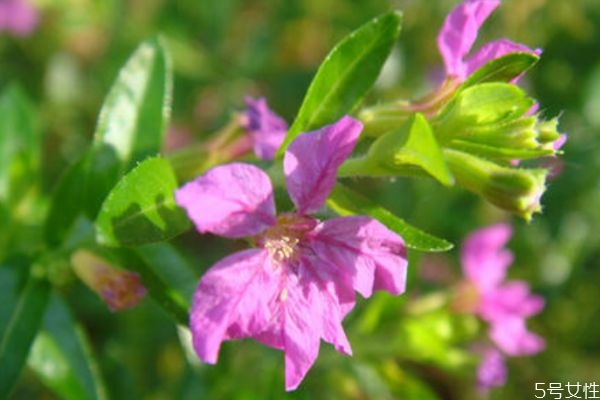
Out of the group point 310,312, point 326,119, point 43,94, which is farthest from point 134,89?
point 43,94

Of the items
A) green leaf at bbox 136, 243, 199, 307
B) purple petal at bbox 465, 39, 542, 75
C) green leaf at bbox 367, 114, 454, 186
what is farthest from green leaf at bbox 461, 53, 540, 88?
green leaf at bbox 136, 243, 199, 307


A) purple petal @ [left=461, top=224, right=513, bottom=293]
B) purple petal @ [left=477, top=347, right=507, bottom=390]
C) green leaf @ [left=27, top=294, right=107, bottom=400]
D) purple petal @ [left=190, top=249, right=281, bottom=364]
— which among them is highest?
purple petal @ [left=190, top=249, right=281, bottom=364]

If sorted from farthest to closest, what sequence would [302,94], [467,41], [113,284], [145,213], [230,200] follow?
[302,94] → [113,284] → [467,41] → [145,213] → [230,200]

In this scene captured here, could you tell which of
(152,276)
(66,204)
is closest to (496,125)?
(152,276)

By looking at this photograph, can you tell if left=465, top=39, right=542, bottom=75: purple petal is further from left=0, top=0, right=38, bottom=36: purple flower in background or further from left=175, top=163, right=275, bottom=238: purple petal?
left=0, top=0, right=38, bottom=36: purple flower in background

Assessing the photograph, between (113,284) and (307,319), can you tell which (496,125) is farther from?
(113,284)

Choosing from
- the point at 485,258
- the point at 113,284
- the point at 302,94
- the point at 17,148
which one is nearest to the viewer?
the point at 113,284

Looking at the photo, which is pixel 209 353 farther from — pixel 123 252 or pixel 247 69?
pixel 247 69
